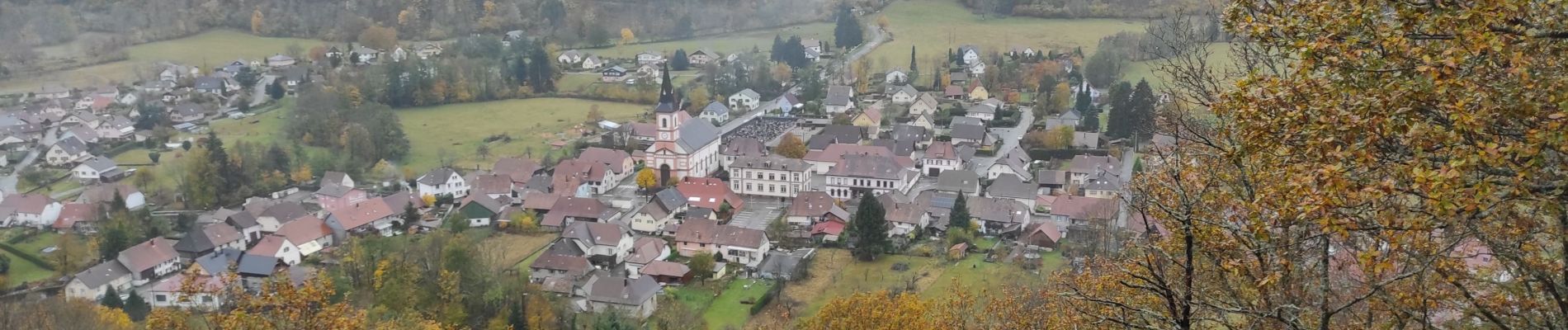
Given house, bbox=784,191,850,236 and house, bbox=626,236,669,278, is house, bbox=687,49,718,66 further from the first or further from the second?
house, bbox=626,236,669,278

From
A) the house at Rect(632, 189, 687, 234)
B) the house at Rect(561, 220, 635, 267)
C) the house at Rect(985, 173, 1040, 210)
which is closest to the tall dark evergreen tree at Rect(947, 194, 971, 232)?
the house at Rect(985, 173, 1040, 210)

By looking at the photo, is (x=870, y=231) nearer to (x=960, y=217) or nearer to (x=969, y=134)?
(x=960, y=217)

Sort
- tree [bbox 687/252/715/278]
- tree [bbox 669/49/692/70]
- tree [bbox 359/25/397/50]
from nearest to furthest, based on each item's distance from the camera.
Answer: tree [bbox 687/252/715/278] < tree [bbox 669/49/692/70] < tree [bbox 359/25/397/50]

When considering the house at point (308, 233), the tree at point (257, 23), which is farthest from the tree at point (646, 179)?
the tree at point (257, 23)

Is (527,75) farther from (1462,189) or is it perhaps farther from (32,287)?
(1462,189)

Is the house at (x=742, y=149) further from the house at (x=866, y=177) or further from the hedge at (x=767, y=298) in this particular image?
the hedge at (x=767, y=298)
